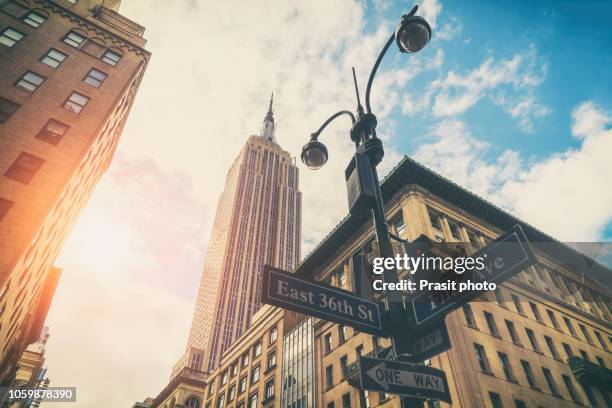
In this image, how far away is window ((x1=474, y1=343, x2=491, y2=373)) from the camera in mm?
22375

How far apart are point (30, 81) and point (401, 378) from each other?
30.9 metres

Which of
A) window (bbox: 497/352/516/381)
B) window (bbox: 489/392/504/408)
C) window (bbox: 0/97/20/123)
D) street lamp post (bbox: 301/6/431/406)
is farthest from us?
window (bbox: 497/352/516/381)

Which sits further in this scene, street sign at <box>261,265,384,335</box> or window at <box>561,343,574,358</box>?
window at <box>561,343,574,358</box>

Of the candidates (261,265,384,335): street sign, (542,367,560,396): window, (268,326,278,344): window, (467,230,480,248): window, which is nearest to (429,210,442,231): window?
(467,230,480,248): window

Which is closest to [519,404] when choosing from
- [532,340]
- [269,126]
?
[532,340]

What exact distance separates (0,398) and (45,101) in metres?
29.8

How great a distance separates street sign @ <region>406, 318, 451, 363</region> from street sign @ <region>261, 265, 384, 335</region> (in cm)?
49

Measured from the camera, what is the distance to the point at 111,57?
103 feet

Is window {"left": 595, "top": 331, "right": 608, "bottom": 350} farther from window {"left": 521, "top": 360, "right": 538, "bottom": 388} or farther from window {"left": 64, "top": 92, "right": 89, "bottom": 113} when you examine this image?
window {"left": 64, "top": 92, "right": 89, "bottom": 113}

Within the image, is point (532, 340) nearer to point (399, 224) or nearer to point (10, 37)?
point (399, 224)

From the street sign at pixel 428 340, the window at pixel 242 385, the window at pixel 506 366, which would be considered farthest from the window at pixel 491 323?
the window at pixel 242 385

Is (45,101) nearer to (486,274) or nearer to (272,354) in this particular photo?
(486,274)

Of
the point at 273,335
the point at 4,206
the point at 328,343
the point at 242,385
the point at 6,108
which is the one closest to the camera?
the point at 4,206

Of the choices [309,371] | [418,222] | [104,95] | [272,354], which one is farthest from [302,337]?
[104,95]
